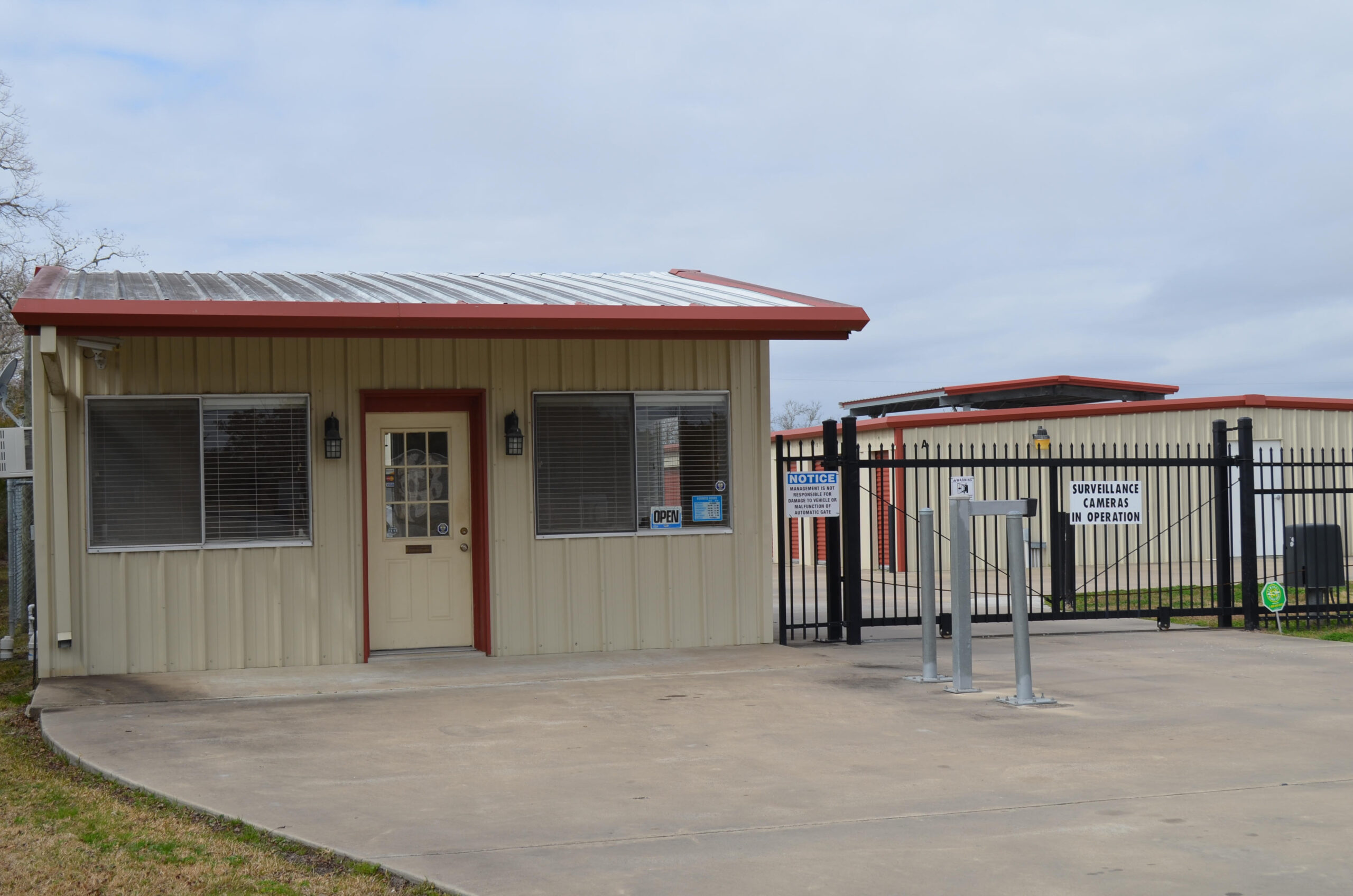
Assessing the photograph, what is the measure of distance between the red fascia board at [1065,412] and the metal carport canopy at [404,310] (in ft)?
33.5

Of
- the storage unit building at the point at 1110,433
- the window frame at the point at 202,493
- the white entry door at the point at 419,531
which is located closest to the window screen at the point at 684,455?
the white entry door at the point at 419,531

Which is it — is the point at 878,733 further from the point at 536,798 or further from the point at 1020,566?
the point at 536,798

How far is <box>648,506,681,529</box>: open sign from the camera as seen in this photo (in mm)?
11398

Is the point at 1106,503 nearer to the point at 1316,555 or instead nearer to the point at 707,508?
the point at 1316,555

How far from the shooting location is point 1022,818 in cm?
571

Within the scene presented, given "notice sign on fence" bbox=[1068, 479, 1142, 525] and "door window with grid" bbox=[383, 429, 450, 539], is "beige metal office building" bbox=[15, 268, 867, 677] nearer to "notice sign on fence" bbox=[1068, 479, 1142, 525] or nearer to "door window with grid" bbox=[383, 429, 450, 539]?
"door window with grid" bbox=[383, 429, 450, 539]

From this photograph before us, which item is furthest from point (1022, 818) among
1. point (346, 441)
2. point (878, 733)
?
point (346, 441)

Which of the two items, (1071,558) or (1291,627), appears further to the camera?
(1071,558)

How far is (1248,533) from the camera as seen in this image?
1291 cm

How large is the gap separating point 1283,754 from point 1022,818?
7.18 ft

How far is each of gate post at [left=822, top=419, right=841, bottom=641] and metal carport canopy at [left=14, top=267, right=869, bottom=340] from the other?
1.32 m

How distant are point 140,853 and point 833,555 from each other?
7.62 m

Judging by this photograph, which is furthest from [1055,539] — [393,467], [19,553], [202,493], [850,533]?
[19,553]

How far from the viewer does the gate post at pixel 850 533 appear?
1169cm
